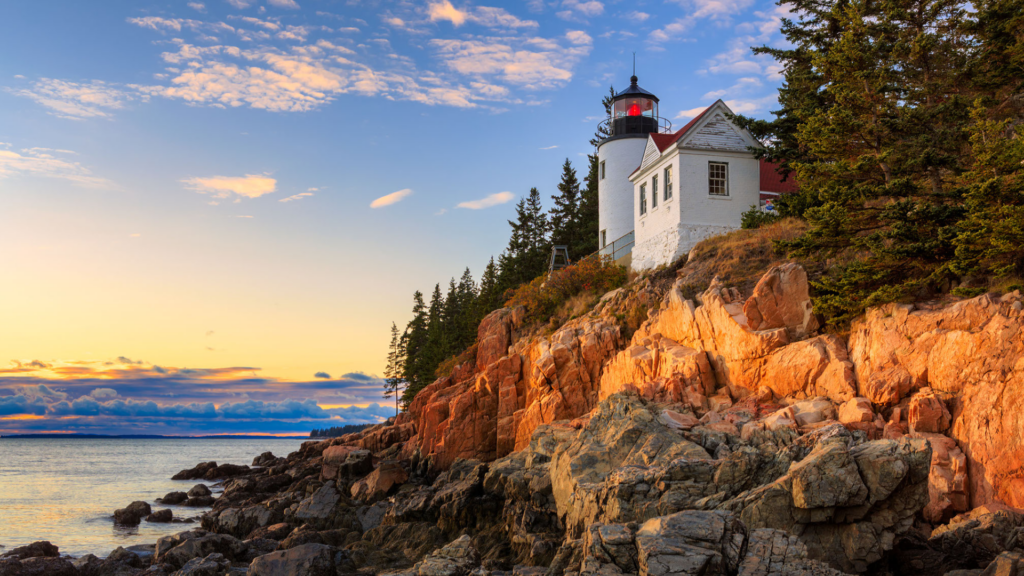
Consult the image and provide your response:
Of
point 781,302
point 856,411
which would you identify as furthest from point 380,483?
point 856,411

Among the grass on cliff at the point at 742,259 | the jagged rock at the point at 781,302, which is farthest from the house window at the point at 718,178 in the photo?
the jagged rock at the point at 781,302

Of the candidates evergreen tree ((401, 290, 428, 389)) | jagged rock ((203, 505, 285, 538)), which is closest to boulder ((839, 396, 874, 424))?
jagged rock ((203, 505, 285, 538))

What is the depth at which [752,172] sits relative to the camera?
2872 centimetres

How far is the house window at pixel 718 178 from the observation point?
28.3 meters

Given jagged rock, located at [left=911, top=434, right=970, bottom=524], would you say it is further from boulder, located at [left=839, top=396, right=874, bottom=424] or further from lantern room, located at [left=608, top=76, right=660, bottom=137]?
lantern room, located at [left=608, top=76, right=660, bottom=137]

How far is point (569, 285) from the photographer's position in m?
31.5

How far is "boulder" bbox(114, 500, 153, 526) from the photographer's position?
27609 millimetres

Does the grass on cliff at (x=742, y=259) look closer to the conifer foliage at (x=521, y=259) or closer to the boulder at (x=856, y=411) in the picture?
the boulder at (x=856, y=411)

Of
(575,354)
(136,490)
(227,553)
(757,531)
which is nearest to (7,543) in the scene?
(227,553)

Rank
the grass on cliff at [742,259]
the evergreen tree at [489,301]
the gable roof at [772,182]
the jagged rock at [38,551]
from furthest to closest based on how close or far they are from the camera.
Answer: the evergreen tree at [489,301]
the gable roof at [772,182]
the grass on cliff at [742,259]
the jagged rock at [38,551]

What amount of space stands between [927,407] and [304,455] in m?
41.2

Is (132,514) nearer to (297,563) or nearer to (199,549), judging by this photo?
(199,549)

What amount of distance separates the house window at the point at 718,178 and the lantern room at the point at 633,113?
1084 centimetres

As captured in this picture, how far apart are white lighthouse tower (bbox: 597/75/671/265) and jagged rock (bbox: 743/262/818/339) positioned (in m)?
17.2
